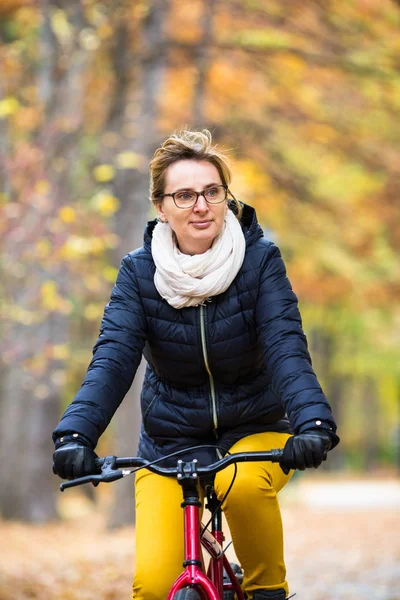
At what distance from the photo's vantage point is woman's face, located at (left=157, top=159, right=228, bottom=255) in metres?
3.80

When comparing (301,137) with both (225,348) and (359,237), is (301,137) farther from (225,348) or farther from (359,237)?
(225,348)

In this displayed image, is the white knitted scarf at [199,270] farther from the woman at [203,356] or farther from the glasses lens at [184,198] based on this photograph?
the glasses lens at [184,198]

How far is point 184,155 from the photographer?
3855 mm

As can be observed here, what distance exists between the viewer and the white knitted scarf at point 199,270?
3691 mm

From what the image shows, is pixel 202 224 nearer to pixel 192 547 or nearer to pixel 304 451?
pixel 304 451

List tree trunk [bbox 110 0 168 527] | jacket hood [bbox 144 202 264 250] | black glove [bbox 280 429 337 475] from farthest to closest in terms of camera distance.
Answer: tree trunk [bbox 110 0 168 527] → jacket hood [bbox 144 202 264 250] → black glove [bbox 280 429 337 475]

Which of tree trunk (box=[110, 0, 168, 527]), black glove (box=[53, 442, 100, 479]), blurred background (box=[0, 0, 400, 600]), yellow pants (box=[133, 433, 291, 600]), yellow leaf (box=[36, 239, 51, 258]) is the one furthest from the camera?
tree trunk (box=[110, 0, 168, 527])

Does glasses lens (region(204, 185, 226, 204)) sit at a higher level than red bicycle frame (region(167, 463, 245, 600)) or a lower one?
higher

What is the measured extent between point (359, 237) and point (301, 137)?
11.3 feet

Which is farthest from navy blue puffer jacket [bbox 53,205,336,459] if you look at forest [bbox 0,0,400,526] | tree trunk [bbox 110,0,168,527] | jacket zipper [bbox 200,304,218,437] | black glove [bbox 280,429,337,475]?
tree trunk [bbox 110,0,168,527]

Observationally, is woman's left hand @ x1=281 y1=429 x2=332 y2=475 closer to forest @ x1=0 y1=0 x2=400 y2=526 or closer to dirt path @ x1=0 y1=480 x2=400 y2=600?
forest @ x1=0 y1=0 x2=400 y2=526

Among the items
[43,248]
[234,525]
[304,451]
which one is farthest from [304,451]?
[43,248]

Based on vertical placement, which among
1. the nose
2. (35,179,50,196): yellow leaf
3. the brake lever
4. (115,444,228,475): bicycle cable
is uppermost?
(35,179,50,196): yellow leaf

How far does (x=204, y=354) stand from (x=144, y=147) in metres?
9.75
